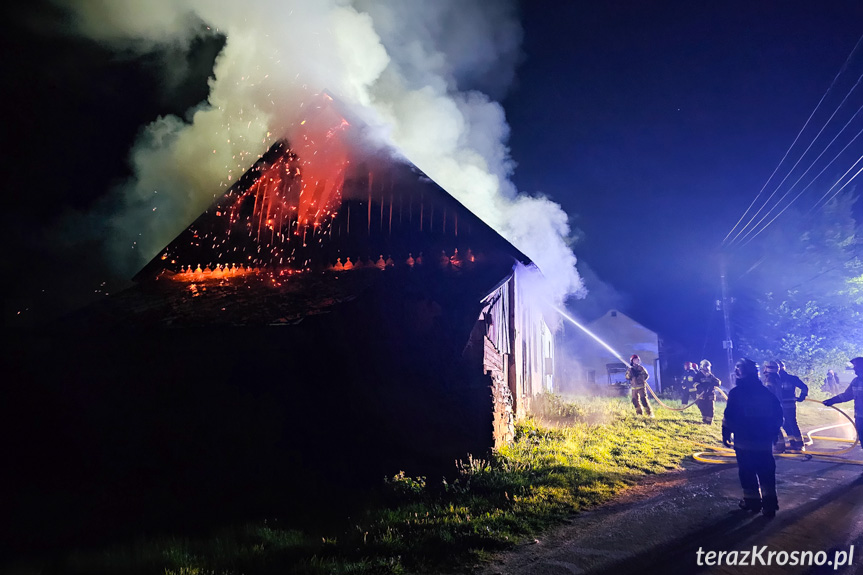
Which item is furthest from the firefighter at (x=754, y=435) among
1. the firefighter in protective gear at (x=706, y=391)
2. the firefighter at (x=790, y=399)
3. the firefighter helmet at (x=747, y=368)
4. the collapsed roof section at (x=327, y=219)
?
the firefighter in protective gear at (x=706, y=391)

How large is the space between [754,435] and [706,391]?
28.9 ft

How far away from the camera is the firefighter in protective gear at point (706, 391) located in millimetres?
13188

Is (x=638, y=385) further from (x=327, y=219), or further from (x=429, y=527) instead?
(x=429, y=527)

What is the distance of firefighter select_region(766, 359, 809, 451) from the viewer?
9.59m

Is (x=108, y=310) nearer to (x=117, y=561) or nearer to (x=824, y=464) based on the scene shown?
(x=117, y=561)

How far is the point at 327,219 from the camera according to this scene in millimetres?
10109

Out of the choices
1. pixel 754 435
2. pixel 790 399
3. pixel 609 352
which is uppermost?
pixel 609 352

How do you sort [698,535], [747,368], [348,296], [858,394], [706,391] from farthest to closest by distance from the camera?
[706,391], [858,394], [348,296], [747,368], [698,535]

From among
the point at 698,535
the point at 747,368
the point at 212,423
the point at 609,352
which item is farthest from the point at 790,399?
the point at 609,352

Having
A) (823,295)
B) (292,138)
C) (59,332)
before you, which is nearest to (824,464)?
(292,138)

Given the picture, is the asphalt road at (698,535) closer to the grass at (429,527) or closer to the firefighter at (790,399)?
the grass at (429,527)

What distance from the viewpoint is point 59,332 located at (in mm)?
8102

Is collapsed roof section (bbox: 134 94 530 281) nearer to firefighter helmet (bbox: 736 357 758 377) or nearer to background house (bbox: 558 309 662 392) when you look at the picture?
firefighter helmet (bbox: 736 357 758 377)

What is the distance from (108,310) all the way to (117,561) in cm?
598
